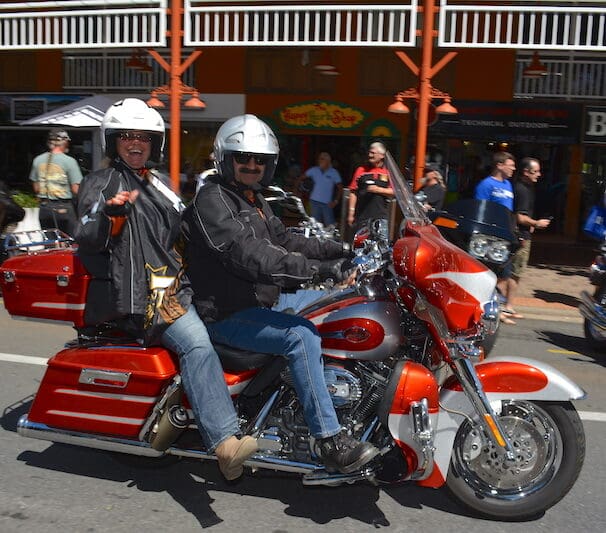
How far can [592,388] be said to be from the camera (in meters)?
5.66

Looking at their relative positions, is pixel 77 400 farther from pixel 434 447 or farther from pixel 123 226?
pixel 434 447

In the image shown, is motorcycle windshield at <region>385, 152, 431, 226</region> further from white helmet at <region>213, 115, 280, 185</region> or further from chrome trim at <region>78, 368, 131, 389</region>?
chrome trim at <region>78, 368, 131, 389</region>

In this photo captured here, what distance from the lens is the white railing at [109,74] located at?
16922 millimetres

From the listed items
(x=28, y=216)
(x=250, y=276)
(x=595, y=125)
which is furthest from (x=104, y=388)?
(x=595, y=125)

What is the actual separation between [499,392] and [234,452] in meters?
1.22

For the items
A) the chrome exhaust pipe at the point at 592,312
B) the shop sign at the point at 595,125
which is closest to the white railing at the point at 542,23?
the shop sign at the point at 595,125

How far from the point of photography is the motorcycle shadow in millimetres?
3484

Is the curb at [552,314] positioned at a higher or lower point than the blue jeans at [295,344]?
lower

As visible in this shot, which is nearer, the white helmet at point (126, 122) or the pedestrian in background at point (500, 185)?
the white helmet at point (126, 122)

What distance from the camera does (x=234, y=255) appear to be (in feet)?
10.5

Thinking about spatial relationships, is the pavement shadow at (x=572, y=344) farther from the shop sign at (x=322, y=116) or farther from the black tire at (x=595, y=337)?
the shop sign at (x=322, y=116)

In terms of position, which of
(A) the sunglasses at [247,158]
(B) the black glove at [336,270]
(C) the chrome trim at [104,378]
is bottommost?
(C) the chrome trim at [104,378]

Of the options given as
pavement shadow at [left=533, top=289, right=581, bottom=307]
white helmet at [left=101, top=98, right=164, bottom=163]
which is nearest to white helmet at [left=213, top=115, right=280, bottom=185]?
white helmet at [left=101, top=98, right=164, bottom=163]

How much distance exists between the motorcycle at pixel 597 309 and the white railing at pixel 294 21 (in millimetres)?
4762
